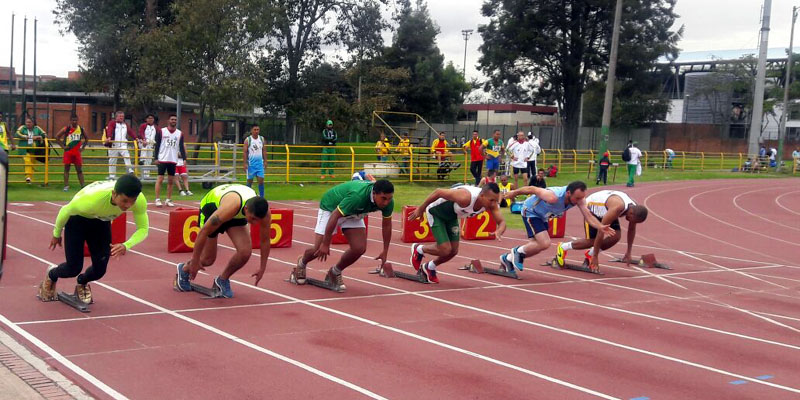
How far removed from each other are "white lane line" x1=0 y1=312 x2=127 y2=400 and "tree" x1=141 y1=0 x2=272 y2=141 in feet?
59.8

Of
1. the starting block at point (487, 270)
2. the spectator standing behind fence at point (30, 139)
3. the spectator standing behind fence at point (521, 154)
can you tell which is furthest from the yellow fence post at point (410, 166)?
the starting block at point (487, 270)

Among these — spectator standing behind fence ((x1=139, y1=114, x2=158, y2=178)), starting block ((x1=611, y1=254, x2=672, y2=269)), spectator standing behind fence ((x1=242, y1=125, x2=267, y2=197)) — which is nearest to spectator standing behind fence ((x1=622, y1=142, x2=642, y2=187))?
spectator standing behind fence ((x1=242, y1=125, x2=267, y2=197))

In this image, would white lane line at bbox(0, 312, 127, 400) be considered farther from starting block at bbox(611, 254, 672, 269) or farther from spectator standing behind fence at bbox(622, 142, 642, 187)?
spectator standing behind fence at bbox(622, 142, 642, 187)

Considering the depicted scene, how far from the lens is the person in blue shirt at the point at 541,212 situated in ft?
39.4

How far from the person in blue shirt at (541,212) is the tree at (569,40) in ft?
122

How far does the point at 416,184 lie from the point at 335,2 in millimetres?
10770

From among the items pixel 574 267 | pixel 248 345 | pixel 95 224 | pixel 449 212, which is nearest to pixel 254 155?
pixel 574 267

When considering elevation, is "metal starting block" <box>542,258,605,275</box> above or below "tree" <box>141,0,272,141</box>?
below

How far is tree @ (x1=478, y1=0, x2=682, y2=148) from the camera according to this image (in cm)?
4741

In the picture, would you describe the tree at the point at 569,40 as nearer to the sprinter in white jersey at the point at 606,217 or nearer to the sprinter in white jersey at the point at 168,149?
the sprinter in white jersey at the point at 168,149

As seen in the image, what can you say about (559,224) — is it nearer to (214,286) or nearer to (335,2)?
(214,286)

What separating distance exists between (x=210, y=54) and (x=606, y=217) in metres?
16.7

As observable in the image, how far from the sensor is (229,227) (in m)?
8.94

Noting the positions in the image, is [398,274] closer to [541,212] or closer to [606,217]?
[541,212]
